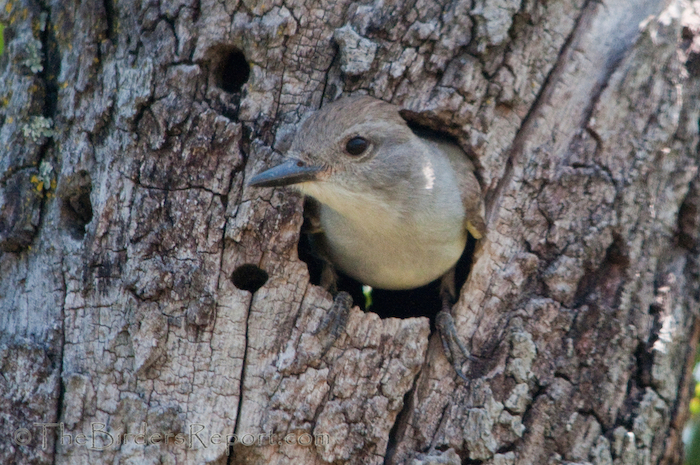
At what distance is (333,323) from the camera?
3.40 meters

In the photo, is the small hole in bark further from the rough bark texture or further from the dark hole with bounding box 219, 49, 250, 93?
the dark hole with bounding box 219, 49, 250, 93

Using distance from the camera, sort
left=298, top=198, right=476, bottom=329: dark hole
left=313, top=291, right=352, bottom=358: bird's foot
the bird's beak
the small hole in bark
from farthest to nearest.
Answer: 1. left=298, top=198, right=476, bottom=329: dark hole
2. the small hole in bark
3. left=313, top=291, right=352, bottom=358: bird's foot
4. the bird's beak

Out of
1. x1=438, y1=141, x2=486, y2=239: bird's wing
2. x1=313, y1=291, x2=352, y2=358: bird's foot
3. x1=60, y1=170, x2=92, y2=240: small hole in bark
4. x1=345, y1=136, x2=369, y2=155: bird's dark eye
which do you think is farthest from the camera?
x1=438, y1=141, x2=486, y2=239: bird's wing

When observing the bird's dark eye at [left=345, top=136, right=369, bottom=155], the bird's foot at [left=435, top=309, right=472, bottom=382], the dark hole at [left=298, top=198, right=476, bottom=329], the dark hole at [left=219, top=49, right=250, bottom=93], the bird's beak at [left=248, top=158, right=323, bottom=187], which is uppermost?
the dark hole at [left=219, top=49, right=250, bottom=93]

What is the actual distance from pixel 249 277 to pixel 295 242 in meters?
0.34

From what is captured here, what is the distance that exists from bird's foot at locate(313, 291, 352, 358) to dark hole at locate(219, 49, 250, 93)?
1.39 metres

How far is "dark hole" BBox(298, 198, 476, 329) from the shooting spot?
4418 millimetres

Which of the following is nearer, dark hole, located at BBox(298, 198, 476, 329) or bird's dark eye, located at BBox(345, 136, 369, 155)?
bird's dark eye, located at BBox(345, 136, 369, 155)

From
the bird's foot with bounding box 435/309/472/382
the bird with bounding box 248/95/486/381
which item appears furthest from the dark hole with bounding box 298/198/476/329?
the bird's foot with bounding box 435/309/472/382

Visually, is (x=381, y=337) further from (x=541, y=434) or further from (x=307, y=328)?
(x=541, y=434)

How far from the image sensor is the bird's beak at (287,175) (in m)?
3.19

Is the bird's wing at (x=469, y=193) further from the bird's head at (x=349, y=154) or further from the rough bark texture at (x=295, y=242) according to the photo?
the bird's head at (x=349, y=154)

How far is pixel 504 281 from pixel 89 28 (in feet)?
9.14

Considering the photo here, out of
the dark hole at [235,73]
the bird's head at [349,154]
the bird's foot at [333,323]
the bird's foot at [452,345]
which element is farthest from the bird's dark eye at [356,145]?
Result: the bird's foot at [452,345]
